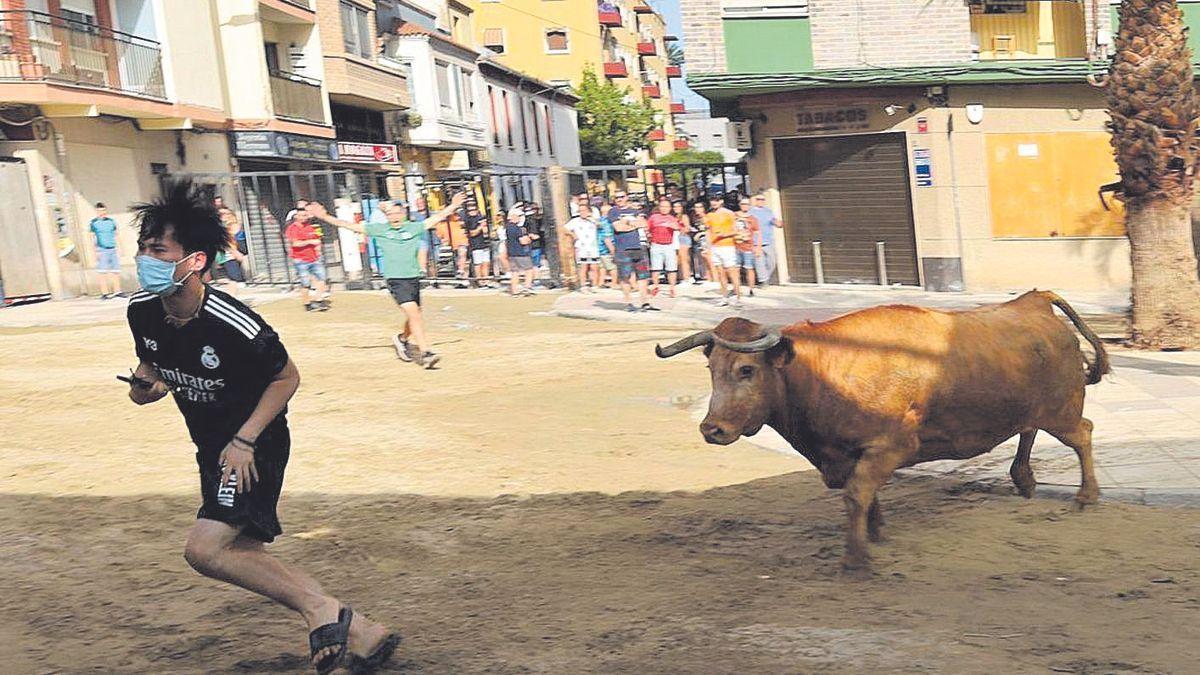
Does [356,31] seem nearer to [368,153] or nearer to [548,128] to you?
[368,153]

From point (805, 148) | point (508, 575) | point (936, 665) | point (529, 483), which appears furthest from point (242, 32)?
point (936, 665)

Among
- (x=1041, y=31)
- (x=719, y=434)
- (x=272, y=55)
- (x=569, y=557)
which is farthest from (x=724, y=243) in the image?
(x=272, y=55)

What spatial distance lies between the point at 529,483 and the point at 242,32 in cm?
2534

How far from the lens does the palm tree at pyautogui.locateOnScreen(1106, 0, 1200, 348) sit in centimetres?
1336

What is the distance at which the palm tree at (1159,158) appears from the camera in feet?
43.8

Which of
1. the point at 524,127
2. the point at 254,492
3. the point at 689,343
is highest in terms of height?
the point at 524,127

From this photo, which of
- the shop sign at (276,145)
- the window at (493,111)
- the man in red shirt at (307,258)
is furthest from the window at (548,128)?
the man in red shirt at (307,258)

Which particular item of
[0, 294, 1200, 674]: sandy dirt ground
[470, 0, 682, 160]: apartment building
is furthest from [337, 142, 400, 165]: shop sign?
[0, 294, 1200, 674]: sandy dirt ground

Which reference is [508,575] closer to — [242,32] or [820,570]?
[820,570]

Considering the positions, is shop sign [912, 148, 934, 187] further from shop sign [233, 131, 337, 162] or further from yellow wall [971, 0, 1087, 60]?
shop sign [233, 131, 337, 162]

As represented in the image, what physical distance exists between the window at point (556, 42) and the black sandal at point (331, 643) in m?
62.6

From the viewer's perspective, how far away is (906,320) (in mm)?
6543

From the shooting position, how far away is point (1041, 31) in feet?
75.8

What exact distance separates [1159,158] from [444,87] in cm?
3319
